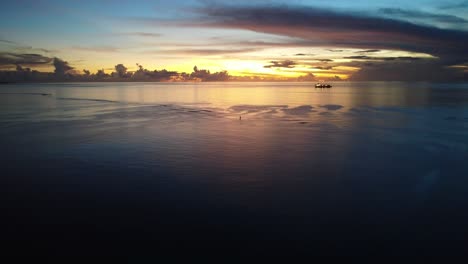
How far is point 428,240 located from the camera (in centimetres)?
1330

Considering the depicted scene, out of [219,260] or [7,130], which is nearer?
[219,260]

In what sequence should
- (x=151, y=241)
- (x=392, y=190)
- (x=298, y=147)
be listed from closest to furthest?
(x=151, y=241), (x=392, y=190), (x=298, y=147)

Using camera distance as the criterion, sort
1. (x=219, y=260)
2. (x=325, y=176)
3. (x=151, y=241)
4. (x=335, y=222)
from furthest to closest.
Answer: (x=325, y=176), (x=335, y=222), (x=151, y=241), (x=219, y=260)

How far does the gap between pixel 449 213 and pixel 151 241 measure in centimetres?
1305

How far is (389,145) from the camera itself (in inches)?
1225

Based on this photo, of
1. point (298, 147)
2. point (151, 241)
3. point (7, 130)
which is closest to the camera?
point (151, 241)

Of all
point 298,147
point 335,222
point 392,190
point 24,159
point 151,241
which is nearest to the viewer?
point 151,241

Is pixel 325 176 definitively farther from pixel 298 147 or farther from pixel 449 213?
pixel 298 147

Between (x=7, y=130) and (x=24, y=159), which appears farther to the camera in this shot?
(x=7, y=130)

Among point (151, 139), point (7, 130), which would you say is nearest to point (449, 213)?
point (151, 139)

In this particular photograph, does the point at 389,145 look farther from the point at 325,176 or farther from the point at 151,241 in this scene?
the point at 151,241

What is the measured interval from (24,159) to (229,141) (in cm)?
1695

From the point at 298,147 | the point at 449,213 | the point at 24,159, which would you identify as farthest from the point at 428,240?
the point at 24,159

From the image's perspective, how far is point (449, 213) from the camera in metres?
15.6
